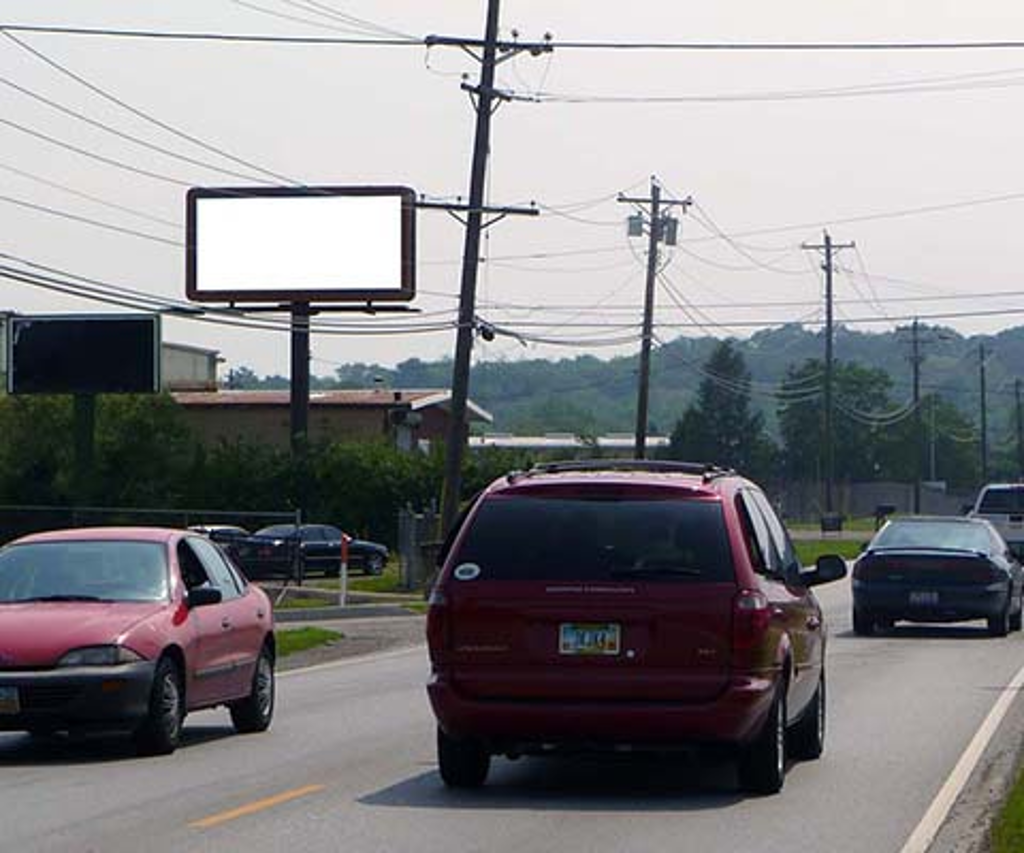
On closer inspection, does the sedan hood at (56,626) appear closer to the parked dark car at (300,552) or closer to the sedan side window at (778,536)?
the sedan side window at (778,536)

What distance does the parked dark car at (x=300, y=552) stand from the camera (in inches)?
1957

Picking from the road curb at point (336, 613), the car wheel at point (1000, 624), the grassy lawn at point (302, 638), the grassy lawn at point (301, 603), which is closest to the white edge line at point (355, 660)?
the grassy lawn at point (302, 638)

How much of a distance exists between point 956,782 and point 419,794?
3342 mm

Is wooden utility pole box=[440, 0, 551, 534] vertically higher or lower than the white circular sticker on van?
higher

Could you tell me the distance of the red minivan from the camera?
13.4 metres

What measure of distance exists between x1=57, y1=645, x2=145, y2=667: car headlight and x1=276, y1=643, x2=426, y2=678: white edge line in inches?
372

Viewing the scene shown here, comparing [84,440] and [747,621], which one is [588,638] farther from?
[84,440]

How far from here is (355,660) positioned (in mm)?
28125

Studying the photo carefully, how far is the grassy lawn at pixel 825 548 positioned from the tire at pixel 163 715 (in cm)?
4886

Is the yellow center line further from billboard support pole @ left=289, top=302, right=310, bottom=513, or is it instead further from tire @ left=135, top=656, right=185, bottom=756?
billboard support pole @ left=289, top=302, right=310, bottom=513

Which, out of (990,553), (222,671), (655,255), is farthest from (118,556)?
(655,255)

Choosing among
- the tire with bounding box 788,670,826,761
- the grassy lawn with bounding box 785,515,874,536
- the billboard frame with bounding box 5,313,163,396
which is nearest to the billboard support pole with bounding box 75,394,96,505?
the billboard frame with bounding box 5,313,163,396

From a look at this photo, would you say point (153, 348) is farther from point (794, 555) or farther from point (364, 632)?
point (794, 555)

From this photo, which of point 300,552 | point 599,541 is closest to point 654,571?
point 599,541
